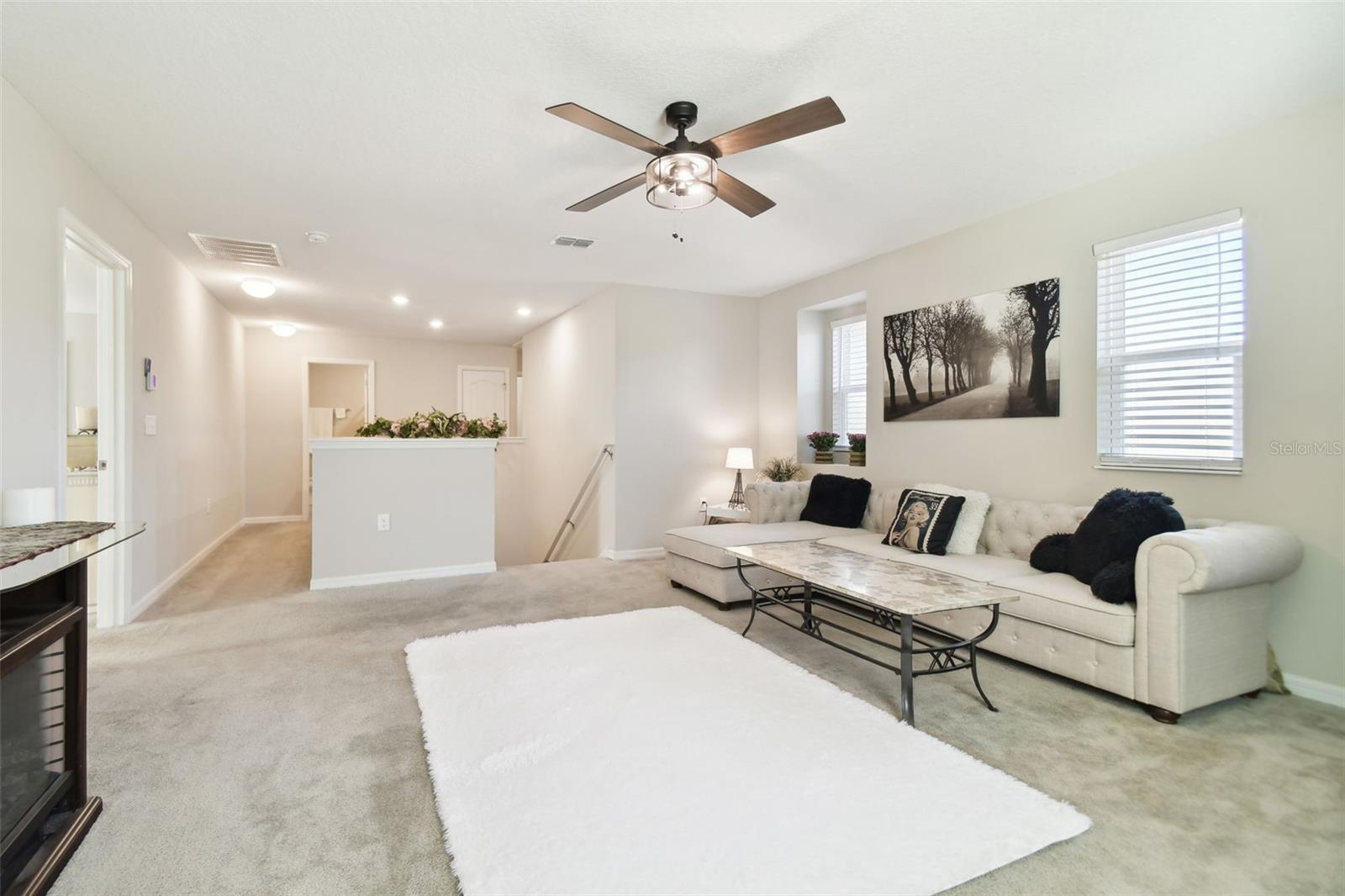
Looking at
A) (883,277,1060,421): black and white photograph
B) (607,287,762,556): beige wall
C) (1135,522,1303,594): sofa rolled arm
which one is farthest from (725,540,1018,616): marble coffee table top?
(607,287,762,556): beige wall

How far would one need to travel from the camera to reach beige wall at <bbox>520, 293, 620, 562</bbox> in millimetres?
5977

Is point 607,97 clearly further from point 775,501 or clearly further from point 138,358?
point 138,358

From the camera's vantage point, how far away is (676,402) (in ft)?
19.9

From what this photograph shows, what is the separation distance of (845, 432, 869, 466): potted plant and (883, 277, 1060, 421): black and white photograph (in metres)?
0.45

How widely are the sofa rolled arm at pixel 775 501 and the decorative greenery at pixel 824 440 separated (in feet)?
2.33

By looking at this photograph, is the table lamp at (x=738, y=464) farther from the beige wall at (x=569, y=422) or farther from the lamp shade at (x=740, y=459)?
the beige wall at (x=569, y=422)

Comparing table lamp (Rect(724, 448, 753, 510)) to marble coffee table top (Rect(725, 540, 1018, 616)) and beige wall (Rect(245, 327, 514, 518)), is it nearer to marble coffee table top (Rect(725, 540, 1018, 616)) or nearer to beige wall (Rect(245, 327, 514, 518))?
marble coffee table top (Rect(725, 540, 1018, 616))

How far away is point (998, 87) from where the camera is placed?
256cm

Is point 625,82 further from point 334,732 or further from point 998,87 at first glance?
point 334,732

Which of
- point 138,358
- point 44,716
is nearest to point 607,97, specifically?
point 44,716

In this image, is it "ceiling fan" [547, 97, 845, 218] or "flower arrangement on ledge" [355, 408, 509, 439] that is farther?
"flower arrangement on ledge" [355, 408, 509, 439]

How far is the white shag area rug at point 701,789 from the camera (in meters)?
1.55

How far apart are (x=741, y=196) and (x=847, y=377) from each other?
3116 mm

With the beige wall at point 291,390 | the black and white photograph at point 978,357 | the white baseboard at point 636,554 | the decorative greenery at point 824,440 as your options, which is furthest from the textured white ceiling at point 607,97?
the beige wall at point 291,390
